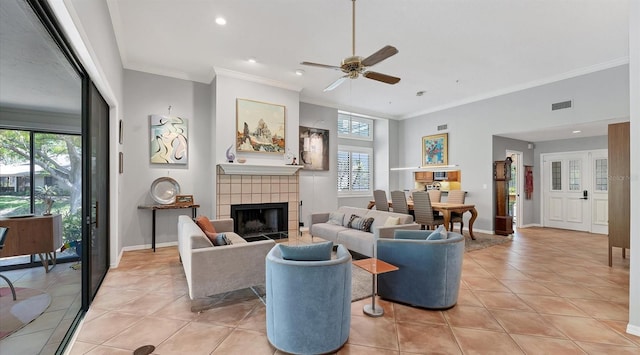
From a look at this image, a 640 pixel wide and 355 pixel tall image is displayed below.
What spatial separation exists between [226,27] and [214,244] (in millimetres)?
2841

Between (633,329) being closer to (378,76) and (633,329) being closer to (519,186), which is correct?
Result: (378,76)

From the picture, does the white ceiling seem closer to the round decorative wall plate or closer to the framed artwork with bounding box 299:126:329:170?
the framed artwork with bounding box 299:126:329:170

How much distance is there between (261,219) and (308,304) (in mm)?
4275

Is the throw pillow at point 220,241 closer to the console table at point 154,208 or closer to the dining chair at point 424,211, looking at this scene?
the console table at point 154,208

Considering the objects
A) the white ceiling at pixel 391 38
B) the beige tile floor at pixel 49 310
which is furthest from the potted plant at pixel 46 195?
the white ceiling at pixel 391 38

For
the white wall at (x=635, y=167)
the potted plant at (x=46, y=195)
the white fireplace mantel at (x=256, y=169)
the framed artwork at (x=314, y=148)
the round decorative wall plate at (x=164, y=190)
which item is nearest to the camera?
the potted plant at (x=46, y=195)

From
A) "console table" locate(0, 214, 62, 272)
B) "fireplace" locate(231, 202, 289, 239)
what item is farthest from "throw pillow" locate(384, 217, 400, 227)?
"console table" locate(0, 214, 62, 272)

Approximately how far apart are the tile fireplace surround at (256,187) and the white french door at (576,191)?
22.9ft

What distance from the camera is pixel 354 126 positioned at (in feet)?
28.5

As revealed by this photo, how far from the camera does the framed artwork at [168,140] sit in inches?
204

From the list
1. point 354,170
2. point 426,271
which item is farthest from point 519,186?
point 426,271

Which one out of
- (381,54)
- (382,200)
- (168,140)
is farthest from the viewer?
(382,200)

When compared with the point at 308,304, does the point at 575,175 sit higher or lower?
higher

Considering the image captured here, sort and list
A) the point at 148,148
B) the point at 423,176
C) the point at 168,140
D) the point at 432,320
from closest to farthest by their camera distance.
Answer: the point at 432,320, the point at 148,148, the point at 168,140, the point at 423,176
